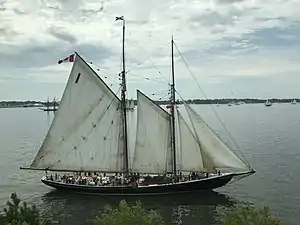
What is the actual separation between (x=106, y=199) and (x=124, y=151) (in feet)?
19.6

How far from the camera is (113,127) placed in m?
54.0

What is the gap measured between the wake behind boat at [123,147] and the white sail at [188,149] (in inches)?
4.3

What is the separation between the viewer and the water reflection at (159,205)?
43622mm

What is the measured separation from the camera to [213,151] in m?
50.5

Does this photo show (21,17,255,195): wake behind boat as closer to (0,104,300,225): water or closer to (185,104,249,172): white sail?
(185,104,249,172): white sail

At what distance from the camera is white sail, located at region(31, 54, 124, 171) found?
52.4m

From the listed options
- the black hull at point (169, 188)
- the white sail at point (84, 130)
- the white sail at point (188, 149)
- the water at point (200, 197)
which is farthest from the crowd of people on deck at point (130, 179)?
the water at point (200, 197)

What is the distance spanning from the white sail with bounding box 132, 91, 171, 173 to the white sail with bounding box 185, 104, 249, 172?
12.0 feet

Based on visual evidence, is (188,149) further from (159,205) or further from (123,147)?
(123,147)

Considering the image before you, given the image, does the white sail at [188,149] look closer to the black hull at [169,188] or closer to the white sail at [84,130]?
the black hull at [169,188]

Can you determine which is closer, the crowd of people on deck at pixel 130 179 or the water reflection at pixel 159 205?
the water reflection at pixel 159 205

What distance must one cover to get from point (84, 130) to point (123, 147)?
4.93 meters

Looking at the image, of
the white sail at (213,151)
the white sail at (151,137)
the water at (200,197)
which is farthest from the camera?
the white sail at (151,137)

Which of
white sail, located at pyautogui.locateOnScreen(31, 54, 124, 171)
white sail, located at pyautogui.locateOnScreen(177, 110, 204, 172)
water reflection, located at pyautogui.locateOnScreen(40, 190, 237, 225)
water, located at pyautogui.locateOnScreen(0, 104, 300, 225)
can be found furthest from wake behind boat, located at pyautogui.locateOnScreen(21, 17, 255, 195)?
water, located at pyautogui.locateOnScreen(0, 104, 300, 225)
